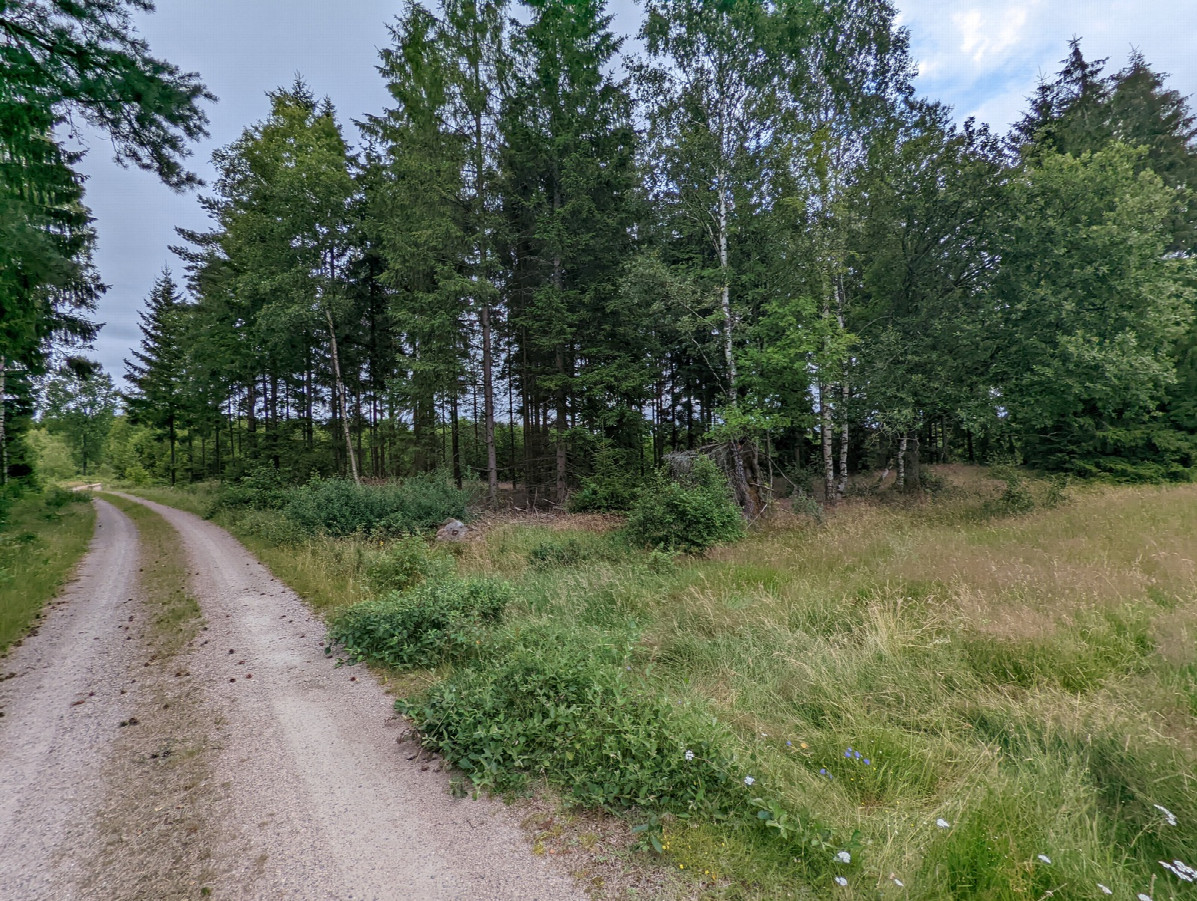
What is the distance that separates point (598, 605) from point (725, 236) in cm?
1117

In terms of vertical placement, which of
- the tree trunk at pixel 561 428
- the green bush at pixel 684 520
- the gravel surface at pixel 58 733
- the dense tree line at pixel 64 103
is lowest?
the gravel surface at pixel 58 733

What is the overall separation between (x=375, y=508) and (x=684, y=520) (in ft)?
28.3

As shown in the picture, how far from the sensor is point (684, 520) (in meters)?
9.35

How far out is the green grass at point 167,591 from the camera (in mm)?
5836

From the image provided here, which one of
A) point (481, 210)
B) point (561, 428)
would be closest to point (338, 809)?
point (561, 428)

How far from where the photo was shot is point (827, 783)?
8.64ft

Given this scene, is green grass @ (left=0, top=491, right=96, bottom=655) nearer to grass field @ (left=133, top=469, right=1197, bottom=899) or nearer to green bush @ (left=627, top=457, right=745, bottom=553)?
grass field @ (left=133, top=469, right=1197, bottom=899)

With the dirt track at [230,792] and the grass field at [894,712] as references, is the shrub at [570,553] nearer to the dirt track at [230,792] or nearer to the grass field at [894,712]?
the grass field at [894,712]

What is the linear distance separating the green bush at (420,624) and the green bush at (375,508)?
6.28 m

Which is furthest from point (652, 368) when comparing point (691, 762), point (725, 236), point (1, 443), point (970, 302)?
point (1, 443)

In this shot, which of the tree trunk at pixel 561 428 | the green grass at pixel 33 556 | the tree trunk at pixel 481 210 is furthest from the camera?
the tree trunk at pixel 561 428

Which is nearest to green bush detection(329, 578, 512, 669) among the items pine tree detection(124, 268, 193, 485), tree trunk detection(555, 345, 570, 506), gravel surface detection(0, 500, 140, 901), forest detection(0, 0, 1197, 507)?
gravel surface detection(0, 500, 140, 901)

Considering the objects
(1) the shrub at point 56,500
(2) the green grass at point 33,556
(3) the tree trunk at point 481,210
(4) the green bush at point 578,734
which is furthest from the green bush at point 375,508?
(1) the shrub at point 56,500

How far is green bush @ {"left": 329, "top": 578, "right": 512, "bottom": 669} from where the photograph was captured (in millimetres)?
4719
